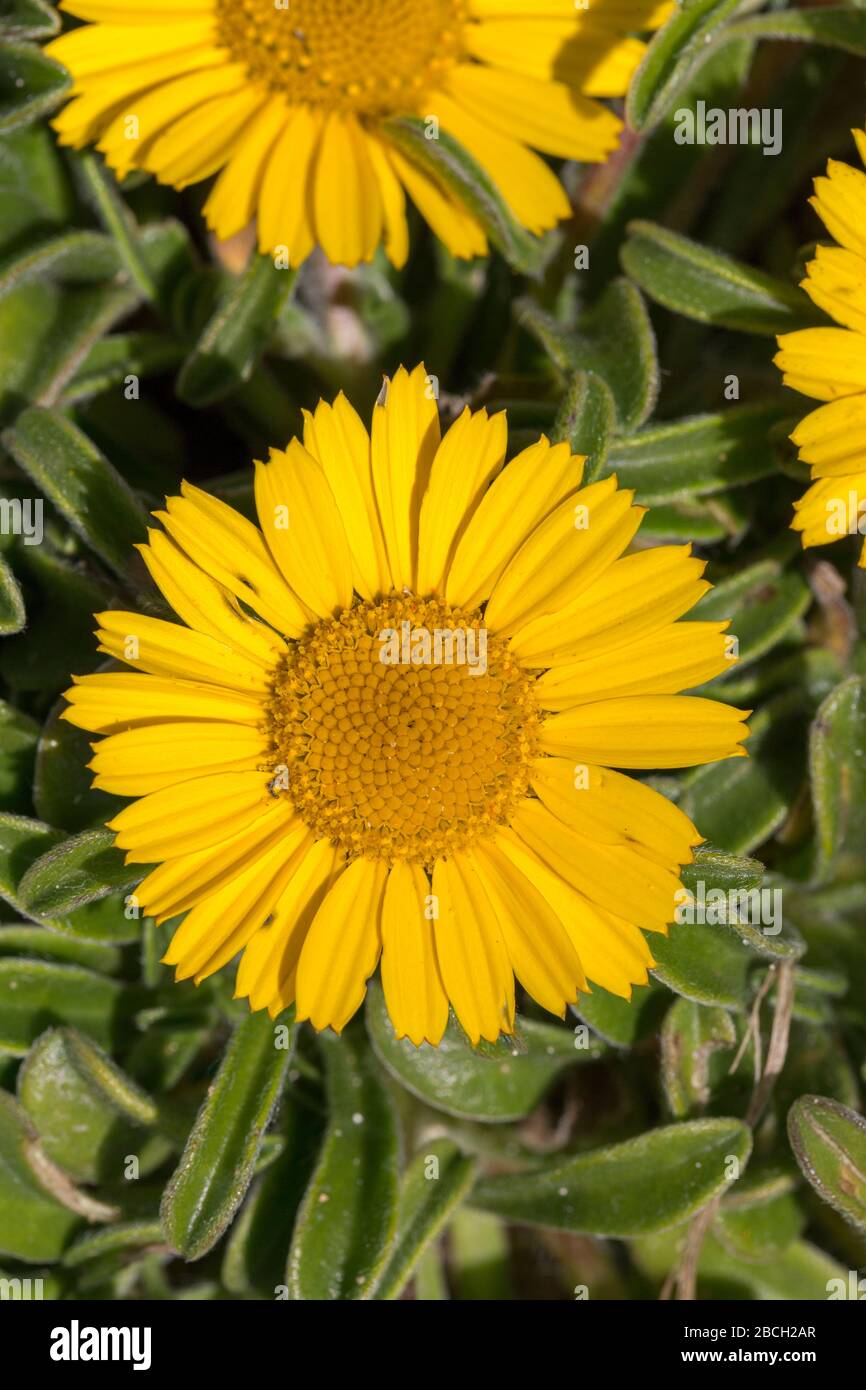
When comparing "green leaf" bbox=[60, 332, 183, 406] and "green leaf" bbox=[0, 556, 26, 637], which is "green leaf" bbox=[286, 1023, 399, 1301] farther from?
"green leaf" bbox=[60, 332, 183, 406]

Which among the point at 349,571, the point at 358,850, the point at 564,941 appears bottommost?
the point at 564,941

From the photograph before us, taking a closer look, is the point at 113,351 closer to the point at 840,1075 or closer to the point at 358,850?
the point at 358,850

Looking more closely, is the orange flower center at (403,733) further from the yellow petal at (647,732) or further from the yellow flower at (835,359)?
the yellow flower at (835,359)

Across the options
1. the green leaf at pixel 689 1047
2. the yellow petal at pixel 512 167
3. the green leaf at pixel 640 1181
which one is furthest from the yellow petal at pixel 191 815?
the yellow petal at pixel 512 167

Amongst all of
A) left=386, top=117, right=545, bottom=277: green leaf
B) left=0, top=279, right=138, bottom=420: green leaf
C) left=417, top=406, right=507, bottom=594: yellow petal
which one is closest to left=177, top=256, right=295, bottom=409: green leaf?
left=0, top=279, right=138, bottom=420: green leaf

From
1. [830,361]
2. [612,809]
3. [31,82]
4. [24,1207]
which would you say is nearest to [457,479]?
[612,809]

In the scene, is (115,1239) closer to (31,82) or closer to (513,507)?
(513,507)

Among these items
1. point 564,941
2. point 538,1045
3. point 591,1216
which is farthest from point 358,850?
point 591,1216
